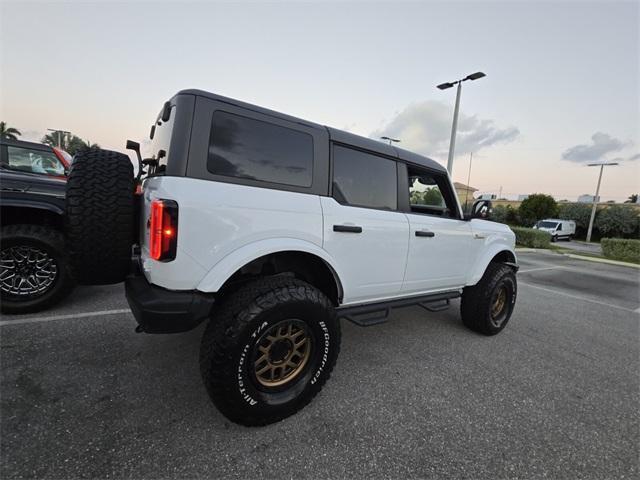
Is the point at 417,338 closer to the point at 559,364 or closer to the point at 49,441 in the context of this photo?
the point at 559,364

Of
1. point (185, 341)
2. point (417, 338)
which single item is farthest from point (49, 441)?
point (417, 338)

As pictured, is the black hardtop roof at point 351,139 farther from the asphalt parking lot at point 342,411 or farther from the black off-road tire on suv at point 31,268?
the black off-road tire on suv at point 31,268

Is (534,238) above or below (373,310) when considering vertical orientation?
above

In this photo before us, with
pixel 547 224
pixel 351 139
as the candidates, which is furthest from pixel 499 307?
pixel 547 224

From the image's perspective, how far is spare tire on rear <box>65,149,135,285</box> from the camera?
1812 millimetres

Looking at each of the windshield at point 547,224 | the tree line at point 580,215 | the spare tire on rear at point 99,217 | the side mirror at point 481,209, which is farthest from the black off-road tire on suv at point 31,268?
the windshield at point 547,224

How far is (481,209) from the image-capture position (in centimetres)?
315

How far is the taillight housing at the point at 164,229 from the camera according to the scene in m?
1.55

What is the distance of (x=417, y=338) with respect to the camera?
326 cm

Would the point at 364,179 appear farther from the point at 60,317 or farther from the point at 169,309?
the point at 60,317

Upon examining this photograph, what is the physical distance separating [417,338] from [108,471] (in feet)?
9.34

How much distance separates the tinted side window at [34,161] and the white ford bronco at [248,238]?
3194 mm

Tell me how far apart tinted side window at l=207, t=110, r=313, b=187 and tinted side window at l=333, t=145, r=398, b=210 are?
0.30m

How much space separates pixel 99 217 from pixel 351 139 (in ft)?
6.29
